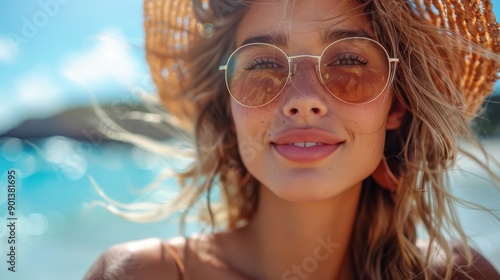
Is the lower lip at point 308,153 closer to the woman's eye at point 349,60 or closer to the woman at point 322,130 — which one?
the woman at point 322,130

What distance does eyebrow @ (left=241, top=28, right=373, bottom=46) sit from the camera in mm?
2152

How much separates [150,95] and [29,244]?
3.57 metres

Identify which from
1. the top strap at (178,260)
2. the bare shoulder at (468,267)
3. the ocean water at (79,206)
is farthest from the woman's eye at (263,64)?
the bare shoulder at (468,267)

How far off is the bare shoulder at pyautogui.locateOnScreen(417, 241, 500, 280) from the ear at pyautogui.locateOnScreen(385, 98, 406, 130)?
2.30 feet

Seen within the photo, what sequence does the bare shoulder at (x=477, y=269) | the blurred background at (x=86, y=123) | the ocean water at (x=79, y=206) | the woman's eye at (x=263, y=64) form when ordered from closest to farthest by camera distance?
the woman's eye at (x=263, y=64), the bare shoulder at (x=477, y=269), the blurred background at (x=86, y=123), the ocean water at (x=79, y=206)

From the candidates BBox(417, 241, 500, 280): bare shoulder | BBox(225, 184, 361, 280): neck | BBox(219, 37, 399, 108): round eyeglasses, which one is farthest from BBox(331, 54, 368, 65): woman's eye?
BBox(417, 241, 500, 280): bare shoulder

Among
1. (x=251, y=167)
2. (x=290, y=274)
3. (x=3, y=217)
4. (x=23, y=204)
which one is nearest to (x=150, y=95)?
(x=251, y=167)

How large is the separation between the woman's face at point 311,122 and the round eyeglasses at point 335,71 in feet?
0.09

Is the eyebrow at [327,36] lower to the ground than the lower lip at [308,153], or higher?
higher

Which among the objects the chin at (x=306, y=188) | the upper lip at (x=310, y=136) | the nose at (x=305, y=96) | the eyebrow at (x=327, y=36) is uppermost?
the eyebrow at (x=327, y=36)

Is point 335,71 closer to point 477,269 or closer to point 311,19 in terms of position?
point 311,19

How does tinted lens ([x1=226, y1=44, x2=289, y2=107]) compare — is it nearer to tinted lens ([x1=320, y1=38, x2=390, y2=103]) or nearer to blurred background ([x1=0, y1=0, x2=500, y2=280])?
tinted lens ([x1=320, y1=38, x2=390, y2=103])

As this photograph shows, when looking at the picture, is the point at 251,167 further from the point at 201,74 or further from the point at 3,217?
the point at 3,217

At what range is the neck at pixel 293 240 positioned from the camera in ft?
7.95
